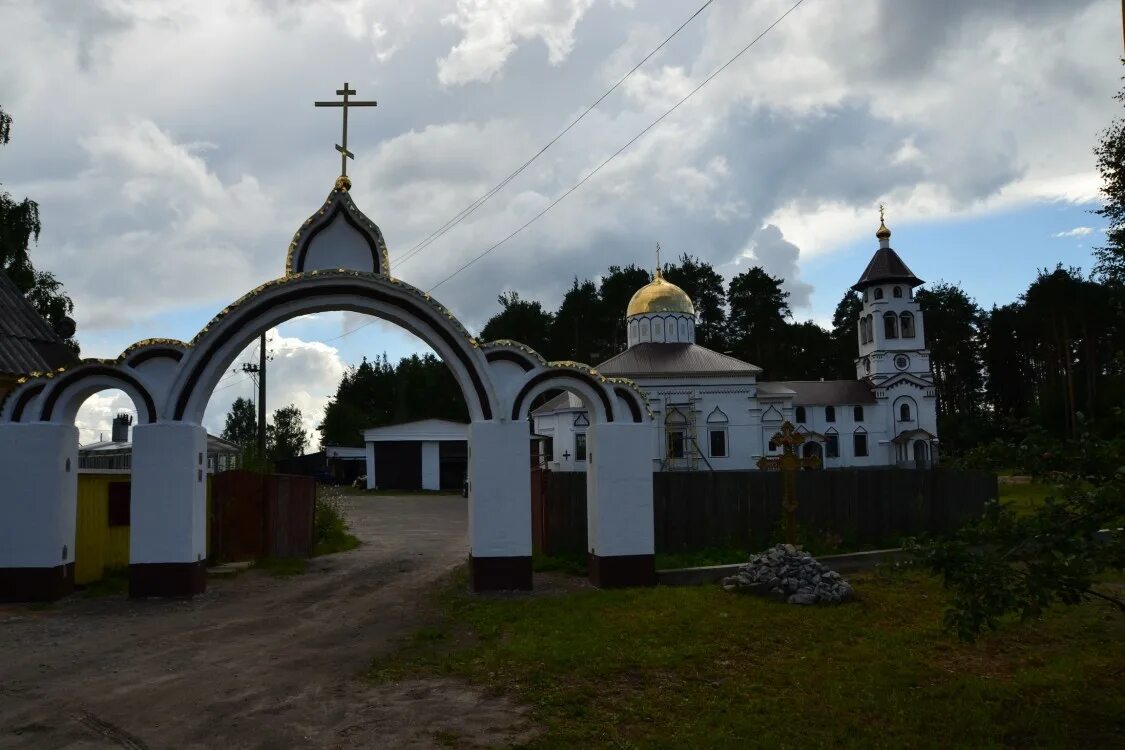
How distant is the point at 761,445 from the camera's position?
1802 inches

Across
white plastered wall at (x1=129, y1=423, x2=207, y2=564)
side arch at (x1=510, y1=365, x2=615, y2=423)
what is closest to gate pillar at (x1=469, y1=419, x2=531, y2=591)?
side arch at (x1=510, y1=365, x2=615, y2=423)

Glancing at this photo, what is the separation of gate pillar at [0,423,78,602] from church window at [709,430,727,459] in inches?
1429

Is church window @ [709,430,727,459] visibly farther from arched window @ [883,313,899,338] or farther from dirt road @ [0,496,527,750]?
dirt road @ [0,496,527,750]

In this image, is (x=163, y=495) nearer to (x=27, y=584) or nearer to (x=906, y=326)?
(x=27, y=584)

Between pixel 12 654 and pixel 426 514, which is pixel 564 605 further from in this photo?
pixel 426 514

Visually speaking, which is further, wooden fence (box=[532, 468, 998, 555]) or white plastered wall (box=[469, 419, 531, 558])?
wooden fence (box=[532, 468, 998, 555])

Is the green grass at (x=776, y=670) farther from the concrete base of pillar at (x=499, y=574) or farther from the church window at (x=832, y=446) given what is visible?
the church window at (x=832, y=446)

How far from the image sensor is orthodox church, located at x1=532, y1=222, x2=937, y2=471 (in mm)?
45062

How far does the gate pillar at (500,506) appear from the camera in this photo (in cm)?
1280

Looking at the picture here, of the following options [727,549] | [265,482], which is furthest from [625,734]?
[265,482]

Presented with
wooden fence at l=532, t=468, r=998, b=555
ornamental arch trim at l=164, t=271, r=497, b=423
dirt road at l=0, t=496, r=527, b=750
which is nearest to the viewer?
dirt road at l=0, t=496, r=527, b=750

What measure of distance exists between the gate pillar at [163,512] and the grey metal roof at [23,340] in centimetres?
560

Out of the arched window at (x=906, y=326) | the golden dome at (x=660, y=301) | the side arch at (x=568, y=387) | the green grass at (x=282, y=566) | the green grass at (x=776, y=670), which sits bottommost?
the green grass at (x=776, y=670)

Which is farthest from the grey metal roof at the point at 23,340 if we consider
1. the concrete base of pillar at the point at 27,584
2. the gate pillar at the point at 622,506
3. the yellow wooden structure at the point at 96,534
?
the gate pillar at the point at 622,506
